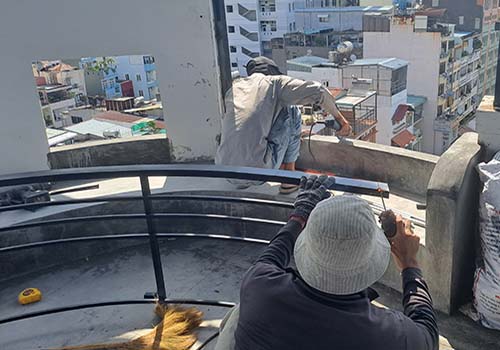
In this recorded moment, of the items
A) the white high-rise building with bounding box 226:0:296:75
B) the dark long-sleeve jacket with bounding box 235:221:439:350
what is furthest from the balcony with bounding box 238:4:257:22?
the dark long-sleeve jacket with bounding box 235:221:439:350

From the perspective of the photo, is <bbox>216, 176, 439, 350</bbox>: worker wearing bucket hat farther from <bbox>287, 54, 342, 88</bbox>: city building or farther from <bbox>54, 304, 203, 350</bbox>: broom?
<bbox>287, 54, 342, 88</bbox>: city building

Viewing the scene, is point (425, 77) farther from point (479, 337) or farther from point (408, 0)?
point (479, 337)

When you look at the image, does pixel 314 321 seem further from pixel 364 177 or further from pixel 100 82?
pixel 100 82

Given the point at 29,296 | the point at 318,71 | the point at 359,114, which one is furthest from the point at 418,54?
the point at 29,296

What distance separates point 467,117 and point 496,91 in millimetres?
27301

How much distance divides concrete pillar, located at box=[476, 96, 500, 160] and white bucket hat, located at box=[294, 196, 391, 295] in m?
1.79

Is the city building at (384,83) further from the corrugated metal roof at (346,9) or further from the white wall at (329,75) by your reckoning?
the corrugated metal roof at (346,9)

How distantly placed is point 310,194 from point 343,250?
0.47m

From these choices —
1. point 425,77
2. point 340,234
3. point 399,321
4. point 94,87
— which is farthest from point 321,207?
point 94,87

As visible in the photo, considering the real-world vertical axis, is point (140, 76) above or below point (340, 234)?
below

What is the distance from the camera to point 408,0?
2917 centimetres

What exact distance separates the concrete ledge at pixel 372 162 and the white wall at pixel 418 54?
21427 millimetres

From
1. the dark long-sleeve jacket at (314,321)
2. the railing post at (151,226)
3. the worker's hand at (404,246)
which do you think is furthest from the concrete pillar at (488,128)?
the railing post at (151,226)

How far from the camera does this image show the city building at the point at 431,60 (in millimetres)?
23797
